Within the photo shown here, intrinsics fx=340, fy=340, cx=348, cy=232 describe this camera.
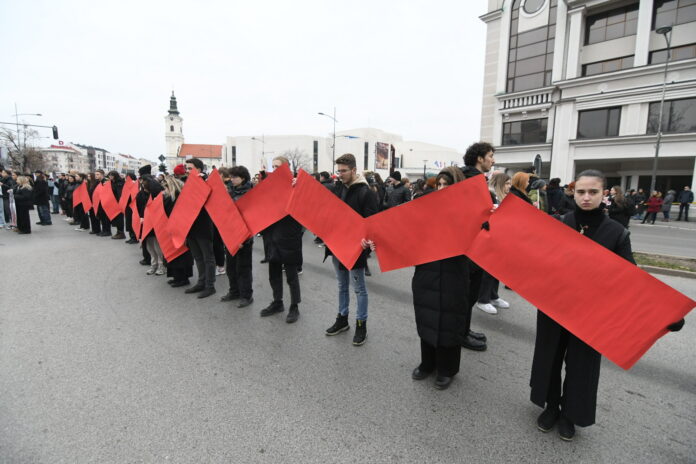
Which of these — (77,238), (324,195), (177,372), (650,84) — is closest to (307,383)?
(177,372)

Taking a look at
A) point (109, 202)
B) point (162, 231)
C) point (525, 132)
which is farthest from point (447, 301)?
point (525, 132)

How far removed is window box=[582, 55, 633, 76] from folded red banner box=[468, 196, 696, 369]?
28397 mm

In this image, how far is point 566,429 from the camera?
2354 mm

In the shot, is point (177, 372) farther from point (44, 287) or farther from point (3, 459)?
point (44, 287)

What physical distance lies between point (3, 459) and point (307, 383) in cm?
198

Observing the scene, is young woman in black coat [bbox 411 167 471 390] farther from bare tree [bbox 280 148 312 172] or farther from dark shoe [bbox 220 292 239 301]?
bare tree [bbox 280 148 312 172]

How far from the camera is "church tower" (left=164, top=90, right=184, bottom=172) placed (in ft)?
341

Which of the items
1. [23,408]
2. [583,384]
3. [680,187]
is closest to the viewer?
[583,384]

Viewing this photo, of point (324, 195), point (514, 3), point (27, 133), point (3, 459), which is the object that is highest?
point (514, 3)

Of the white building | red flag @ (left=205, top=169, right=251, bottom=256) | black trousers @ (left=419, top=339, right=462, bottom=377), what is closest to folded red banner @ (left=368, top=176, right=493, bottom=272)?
black trousers @ (left=419, top=339, right=462, bottom=377)

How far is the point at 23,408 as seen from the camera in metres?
2.58

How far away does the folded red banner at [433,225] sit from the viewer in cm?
263

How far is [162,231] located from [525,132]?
28595 mm

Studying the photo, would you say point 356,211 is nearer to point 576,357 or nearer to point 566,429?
point 576,357
